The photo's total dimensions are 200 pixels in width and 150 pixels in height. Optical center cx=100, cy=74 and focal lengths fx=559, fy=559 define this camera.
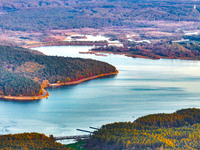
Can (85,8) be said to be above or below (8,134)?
above

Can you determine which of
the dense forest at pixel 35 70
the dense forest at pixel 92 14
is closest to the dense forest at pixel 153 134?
the dense forest at pixel 35 70

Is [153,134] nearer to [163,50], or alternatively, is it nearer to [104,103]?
[104,103]

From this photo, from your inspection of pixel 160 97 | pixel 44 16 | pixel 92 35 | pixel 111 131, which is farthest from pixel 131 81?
pixel 44 16

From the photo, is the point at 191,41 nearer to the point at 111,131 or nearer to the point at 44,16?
the point at 44,16

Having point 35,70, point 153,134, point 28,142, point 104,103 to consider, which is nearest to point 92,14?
point 35,70

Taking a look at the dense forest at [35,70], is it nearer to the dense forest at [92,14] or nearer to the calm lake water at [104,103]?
the calm lake water at [104,103]

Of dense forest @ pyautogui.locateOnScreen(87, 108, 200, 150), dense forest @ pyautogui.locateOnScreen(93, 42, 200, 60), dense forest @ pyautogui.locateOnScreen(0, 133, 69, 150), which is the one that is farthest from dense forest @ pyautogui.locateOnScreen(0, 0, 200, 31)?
dense forest @ pyautogui.locateOnScreen(0, 133, 69, 150)
